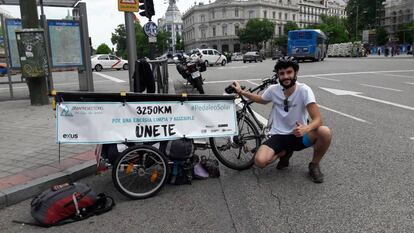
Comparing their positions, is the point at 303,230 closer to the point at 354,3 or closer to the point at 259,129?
the point at 259,129

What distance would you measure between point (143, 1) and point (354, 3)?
103m

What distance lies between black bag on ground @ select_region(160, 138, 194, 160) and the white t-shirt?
1092 millimetres

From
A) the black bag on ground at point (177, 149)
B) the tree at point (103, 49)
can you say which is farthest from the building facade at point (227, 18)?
the black bag on ground at point (177, 149)

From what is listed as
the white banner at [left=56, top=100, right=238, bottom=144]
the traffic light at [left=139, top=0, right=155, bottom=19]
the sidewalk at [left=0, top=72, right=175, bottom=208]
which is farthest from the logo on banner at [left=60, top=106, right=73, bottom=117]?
the traffic light at [left=139, top=0, right=155, bottom=19]

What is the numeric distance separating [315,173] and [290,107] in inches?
32.4

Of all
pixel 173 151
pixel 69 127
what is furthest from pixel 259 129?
pixel 69 127

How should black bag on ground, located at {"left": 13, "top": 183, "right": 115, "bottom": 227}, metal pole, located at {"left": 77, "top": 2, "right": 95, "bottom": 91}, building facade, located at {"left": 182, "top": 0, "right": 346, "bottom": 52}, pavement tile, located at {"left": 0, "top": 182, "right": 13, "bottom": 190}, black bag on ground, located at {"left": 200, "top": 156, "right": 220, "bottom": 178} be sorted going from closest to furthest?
black bag on ground, located at {"left": 13, "top": 183, "right": 115, "bottom": 227} < pavement tile, located at {"left": 0, "top": 182, "right": 13, "bottom": 190} < black bag on ground, located at {"left": 200, "top": 156, "right": 220, "bottom": 178} < metal pole, located at {"left": 77, "top": 2, "right": 95, "bottom": 91} < building facade, located at {"left": 182, "top": 0, "right": 346, "bottom": 52}

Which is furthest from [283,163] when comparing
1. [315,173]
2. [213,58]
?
[213,58]

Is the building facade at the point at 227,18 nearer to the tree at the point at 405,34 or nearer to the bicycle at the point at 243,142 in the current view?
the tree at the point at 405,34

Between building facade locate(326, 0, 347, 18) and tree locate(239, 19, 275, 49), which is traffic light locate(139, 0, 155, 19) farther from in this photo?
building facade locate(326, 0, 347, 18)

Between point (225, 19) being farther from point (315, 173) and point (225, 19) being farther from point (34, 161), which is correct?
point (315, 173)

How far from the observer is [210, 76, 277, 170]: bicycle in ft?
16.7

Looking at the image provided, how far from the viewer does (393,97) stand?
11211 mm

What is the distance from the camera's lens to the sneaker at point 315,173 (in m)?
4.52
